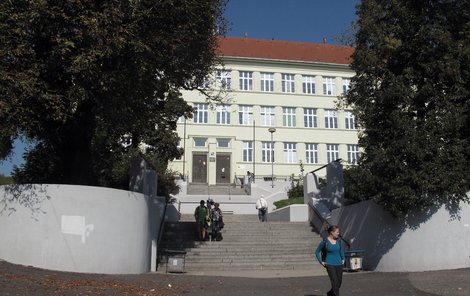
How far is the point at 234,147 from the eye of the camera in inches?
2101

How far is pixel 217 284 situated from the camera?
12320 millimetres

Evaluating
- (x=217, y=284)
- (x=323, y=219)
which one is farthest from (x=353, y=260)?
(x=323, y=219)

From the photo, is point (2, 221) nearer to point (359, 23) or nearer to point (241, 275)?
point (241, 275)

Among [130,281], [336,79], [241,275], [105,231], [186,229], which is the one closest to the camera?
[130,281]

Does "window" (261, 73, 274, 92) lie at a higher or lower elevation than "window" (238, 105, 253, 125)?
higher

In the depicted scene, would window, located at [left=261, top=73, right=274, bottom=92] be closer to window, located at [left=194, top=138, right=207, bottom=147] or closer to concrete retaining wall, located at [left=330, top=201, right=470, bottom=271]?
window, located at [left=194, top=138, right=207, bottom=147]

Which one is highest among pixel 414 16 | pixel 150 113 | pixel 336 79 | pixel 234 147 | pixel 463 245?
pixel 336 79

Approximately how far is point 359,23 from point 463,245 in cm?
762

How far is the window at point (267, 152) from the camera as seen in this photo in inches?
2136

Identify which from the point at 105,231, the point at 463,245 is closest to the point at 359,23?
the point at 463,245

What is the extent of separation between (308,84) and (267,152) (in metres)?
9.61

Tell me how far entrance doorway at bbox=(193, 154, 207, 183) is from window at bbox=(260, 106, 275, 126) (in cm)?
752

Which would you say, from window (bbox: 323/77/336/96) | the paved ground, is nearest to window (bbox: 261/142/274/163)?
window (bbox: 323/77/336/96)

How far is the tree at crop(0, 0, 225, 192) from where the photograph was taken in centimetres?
1182
